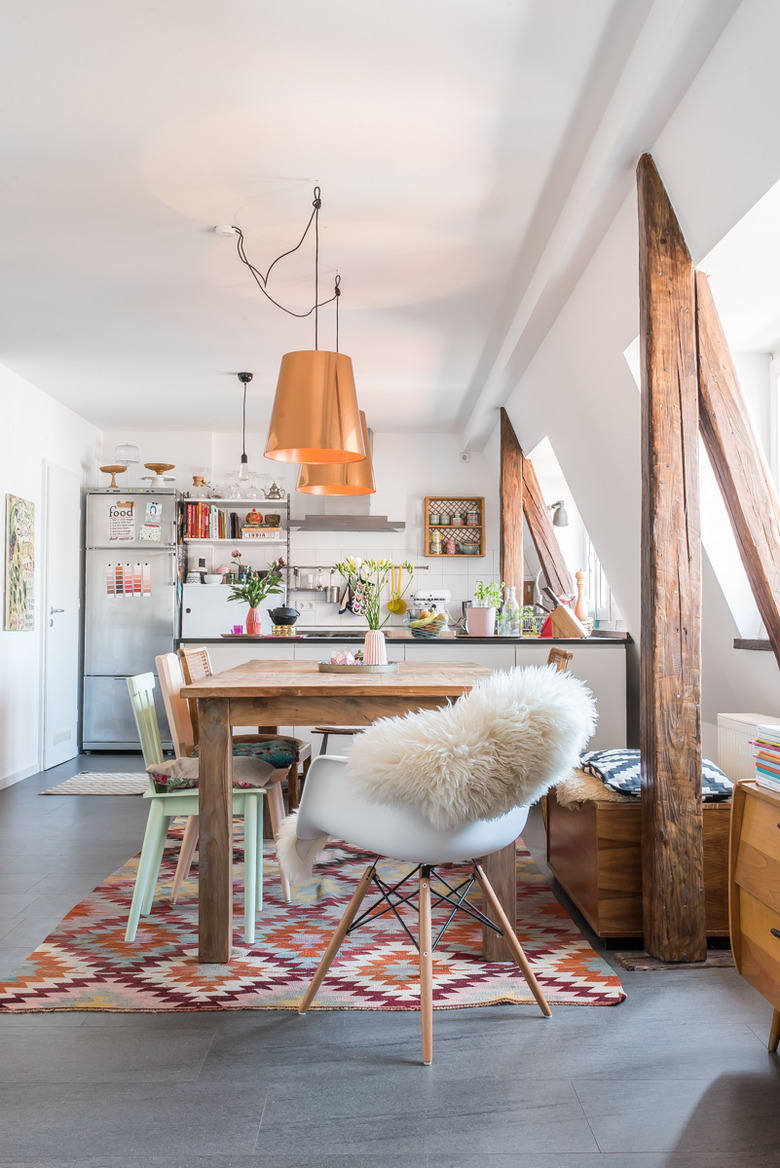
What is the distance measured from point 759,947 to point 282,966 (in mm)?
1324

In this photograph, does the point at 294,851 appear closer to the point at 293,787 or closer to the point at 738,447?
the point at 293,787

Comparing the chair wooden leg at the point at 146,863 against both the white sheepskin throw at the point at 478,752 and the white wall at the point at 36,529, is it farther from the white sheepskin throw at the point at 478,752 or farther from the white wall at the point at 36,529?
the white wall at the point at 36,529

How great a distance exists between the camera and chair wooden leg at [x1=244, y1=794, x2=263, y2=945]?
2695mm

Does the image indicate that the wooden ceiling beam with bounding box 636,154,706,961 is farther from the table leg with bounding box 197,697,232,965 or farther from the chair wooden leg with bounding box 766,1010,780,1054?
the table leg with bounding box 197,697,232,965

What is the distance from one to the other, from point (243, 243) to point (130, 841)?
2.72 metres

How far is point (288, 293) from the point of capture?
4238 millimetres

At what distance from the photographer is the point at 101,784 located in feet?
17.5

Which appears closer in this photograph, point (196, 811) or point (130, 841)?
point (196, 811)

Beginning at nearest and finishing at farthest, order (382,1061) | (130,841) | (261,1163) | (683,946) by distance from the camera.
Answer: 1. (261,1163)
2. (382,1061)
3. (683,946)
4. (130,841)

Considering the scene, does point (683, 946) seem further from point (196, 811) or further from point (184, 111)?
point (184, 111)

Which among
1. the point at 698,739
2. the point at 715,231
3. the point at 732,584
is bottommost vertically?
the point at 698,739

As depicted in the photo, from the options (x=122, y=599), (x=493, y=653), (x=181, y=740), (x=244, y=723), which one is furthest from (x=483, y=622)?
(x=122, y=599)

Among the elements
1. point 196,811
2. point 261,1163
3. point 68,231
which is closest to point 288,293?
point 68,231

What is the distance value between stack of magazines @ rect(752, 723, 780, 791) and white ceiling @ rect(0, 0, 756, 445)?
5.89ft
